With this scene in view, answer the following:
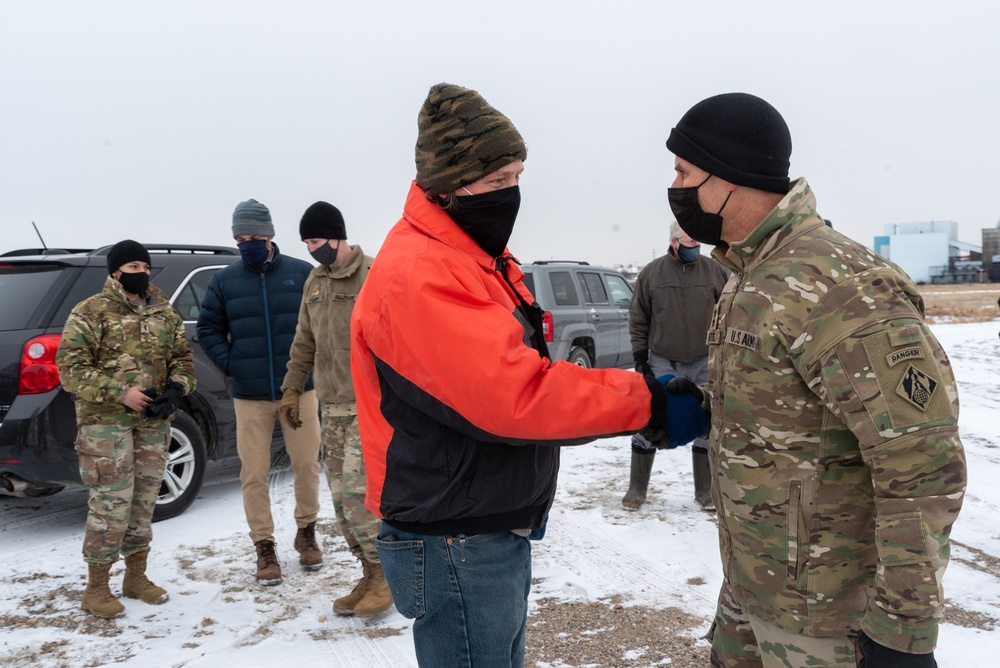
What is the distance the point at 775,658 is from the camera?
1.86m

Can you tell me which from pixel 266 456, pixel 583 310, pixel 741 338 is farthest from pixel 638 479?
pixel 583 310

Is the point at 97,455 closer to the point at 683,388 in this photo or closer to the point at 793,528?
the point at 683,388

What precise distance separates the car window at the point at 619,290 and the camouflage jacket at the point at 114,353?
7576 mm

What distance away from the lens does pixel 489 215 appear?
2039 millimetres

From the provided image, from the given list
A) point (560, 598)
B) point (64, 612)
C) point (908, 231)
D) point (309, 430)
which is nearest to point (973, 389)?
point (560, 598)

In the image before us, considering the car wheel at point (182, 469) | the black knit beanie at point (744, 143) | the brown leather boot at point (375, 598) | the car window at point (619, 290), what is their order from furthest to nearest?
the car window at point (619, 290)
the car wheel at point (182, 469)
the brown leather boot at point (375, 598)
the black knit beanie at point (744, 143)

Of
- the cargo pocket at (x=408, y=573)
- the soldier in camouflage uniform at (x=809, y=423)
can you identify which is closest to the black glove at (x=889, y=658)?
the soldier in camouflage uniform at (x=809, y=423)

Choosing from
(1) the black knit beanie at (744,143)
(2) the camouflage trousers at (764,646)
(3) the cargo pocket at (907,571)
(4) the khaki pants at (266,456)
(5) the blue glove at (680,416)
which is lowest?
(4) the khaki pants at (266,456)

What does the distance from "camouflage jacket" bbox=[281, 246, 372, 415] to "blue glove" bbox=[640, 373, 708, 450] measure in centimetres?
253

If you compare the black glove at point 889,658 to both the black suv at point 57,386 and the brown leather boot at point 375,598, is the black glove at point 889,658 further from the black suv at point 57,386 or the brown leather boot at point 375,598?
the black suv at point 57,386

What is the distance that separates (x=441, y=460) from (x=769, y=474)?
815 millimetres

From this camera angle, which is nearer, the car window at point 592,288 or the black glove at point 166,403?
the black glove at point 166,403

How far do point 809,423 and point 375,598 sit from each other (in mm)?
2866

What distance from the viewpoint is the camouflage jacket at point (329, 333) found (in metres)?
4.25
